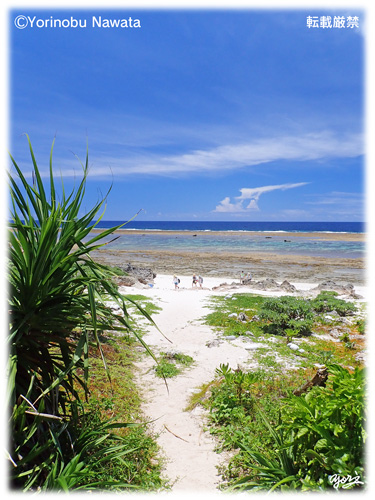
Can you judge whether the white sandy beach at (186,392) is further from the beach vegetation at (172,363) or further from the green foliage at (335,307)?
the green foliage at (335,307)

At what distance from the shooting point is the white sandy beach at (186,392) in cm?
392

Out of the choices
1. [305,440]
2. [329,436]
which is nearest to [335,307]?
[305,440]

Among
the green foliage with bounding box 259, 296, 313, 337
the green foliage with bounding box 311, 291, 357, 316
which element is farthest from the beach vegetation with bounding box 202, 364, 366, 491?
the green foliage with bounding box 311, 291, 357, 316

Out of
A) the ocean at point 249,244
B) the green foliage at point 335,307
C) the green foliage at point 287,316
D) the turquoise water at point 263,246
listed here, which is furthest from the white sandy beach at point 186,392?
the turquoise water at point 263,246

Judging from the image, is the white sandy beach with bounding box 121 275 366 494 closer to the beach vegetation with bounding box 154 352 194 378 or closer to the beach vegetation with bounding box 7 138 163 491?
the beach vegetation with bounding box 154 352 194 378

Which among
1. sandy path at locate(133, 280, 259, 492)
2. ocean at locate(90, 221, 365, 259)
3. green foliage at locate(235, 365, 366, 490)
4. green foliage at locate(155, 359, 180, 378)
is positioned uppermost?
ocean at locate(90, 221, 365, 259)

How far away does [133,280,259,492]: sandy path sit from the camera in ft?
12.8

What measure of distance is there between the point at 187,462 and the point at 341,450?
2.24 metres

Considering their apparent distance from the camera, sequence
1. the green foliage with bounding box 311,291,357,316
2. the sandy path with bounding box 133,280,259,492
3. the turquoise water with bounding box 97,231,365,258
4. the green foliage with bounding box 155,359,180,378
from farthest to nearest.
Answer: the turquoise water with bounding box 97,231,365,258 < the green foliage with bounding box 311,291,357,316 < the green foliage with bounding box 155,359,180,378 < the sandy path with bounding box 133,280,259,492

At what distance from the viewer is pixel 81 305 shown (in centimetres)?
327

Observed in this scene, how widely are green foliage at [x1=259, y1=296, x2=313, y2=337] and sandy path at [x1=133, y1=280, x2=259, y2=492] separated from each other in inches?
76.7

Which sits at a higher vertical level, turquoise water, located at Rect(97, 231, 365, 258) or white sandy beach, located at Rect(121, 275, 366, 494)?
turquoise water, located at Rect(97, 231, 365, 258)
